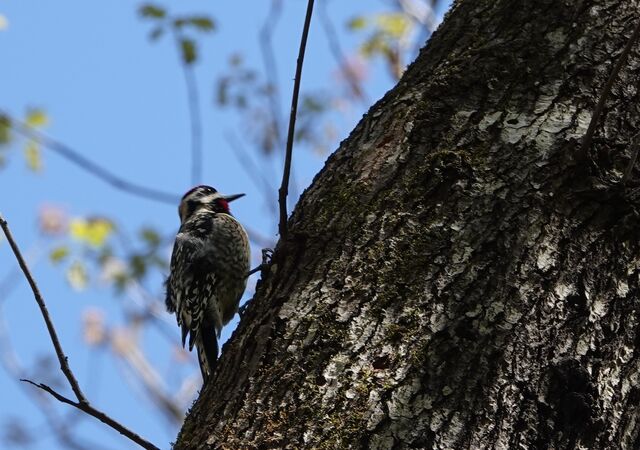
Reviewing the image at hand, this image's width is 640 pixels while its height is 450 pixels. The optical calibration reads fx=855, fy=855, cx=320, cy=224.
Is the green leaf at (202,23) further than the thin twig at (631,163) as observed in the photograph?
Yes

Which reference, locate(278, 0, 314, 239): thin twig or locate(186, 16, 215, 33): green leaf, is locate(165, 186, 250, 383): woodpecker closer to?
locate(186, 16, 215, 33): green leaf

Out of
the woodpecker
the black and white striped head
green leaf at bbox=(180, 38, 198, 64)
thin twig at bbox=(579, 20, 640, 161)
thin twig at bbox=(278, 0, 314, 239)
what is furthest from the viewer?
the black and white striped head

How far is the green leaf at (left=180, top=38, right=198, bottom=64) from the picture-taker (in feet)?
19.7

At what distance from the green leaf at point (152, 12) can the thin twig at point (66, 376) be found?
174 inches

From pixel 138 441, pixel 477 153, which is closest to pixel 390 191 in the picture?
pixel 477 153

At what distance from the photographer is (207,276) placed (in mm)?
5500

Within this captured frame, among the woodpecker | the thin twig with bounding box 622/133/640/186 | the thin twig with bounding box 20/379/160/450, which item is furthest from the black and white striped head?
the thin twig with bounding box 622/133/640/186

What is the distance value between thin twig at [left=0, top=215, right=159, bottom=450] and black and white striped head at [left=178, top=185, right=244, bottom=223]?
383cm

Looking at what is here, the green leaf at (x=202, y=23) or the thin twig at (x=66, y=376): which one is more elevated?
the green leaf at (x=202, y=23)

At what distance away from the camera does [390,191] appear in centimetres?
240

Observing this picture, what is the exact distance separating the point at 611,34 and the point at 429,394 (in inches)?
52.3

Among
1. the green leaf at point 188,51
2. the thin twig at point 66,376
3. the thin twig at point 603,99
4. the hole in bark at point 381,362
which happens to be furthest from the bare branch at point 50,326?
the green leaf at point 188,51

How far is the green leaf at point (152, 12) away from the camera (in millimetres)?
6570

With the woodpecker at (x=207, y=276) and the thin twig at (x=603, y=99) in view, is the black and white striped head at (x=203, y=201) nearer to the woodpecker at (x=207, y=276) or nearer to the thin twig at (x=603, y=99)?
the woodpecker at (x=207, y=276)
